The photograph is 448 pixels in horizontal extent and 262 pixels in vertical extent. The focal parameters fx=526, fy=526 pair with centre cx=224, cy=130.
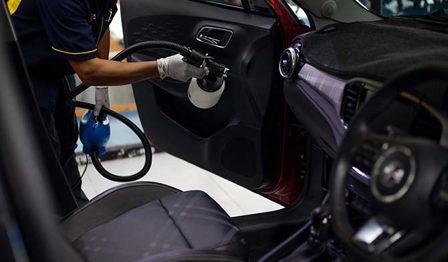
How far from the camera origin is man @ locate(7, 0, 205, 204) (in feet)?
5.65

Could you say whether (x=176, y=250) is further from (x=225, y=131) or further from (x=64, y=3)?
(x=64, y=3)

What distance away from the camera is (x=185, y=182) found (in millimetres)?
3076

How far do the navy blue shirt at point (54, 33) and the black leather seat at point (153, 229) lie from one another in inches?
19.9

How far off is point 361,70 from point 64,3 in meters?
0.99

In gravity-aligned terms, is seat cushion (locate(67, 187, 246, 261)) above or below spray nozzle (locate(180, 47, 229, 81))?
below

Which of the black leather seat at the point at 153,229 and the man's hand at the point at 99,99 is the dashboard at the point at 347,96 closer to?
the black leather seat at the point at 153,229

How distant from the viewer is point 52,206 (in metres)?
0.80

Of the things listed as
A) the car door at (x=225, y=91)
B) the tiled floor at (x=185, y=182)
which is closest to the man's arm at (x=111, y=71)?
the car door at (x=225, y=91)

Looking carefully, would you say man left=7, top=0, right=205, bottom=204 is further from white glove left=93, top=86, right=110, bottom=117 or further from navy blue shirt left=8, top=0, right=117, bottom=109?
white glove left=93, top=86, right=110, bottom=117

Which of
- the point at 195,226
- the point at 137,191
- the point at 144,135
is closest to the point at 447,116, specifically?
the point at 195,226

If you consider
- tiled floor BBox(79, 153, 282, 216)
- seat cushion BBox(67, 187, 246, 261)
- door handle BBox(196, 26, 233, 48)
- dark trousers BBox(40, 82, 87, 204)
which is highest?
door handle BBox(196, 26, 233, 48)

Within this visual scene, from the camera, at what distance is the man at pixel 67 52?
5.65 ft

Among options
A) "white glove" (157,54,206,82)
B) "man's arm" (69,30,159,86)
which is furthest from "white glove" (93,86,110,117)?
"white glove" (157,54,206,82)

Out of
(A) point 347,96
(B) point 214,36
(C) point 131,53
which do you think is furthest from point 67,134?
(A) point 347,96
